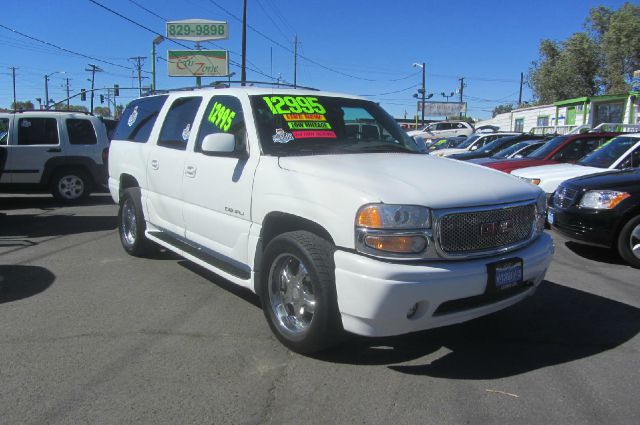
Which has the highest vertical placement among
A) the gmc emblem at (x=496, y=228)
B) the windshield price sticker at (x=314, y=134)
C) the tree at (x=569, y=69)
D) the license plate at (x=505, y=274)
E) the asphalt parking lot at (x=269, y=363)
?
the tree at (x=569, y=69)

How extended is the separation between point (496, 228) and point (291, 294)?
150 cm

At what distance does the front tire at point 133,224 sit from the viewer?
620 centimetres

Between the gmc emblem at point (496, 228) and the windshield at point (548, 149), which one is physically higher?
the windshield at point (548, 149)

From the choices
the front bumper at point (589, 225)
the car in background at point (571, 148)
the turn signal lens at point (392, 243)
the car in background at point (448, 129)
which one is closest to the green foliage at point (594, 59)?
the car in background at point (448, 129)

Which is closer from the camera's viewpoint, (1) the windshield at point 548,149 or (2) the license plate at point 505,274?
(2) the license plate at point 505,274

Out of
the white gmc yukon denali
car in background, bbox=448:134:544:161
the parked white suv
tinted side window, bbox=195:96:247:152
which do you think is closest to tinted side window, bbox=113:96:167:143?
the white gmc yukon denali

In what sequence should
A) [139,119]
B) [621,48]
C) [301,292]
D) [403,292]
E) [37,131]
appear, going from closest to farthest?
[403,292], [301,292], [139,119], [37,131], [621,48]

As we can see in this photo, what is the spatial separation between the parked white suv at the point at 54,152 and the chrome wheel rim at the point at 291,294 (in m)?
8.77

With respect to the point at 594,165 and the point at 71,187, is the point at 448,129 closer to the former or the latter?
the point at 594,165

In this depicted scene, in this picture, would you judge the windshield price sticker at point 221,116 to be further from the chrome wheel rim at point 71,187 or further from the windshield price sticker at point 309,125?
the chrome wheel rim at point 71,187

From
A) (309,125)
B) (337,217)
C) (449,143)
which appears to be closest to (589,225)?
(309,125)

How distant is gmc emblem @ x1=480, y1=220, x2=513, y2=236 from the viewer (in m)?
3.51

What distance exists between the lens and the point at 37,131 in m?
10.9

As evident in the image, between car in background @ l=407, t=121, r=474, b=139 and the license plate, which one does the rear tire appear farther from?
car in background @ l=407, t=121, r=474, b=139
